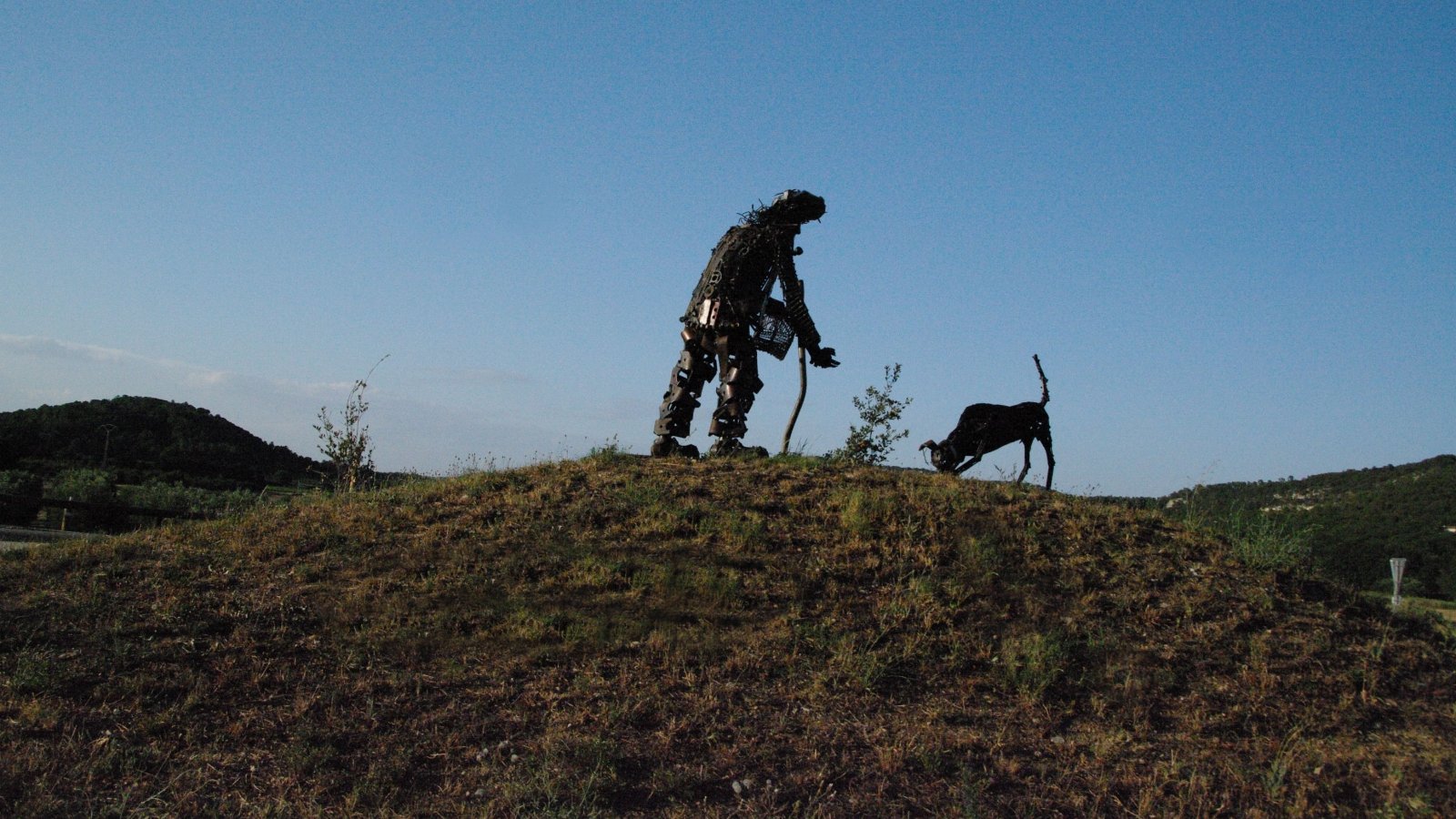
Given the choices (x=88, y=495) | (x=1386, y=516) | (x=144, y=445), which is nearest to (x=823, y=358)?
(x=88, y=495)

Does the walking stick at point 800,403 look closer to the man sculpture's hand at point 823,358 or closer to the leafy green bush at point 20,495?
the man sculpture's hand at point 823,358

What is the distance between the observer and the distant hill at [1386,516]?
2255 centimetres

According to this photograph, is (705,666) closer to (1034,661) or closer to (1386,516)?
(1034,661)

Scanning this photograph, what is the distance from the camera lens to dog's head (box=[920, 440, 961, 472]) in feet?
38.4

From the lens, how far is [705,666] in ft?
22.3

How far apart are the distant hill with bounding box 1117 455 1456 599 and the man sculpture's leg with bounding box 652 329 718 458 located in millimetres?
9590

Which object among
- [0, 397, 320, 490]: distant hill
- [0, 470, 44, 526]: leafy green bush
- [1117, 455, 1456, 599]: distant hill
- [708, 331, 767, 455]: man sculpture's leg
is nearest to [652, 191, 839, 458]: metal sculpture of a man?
[708, 331, 767, 455]: man sculpture's leg

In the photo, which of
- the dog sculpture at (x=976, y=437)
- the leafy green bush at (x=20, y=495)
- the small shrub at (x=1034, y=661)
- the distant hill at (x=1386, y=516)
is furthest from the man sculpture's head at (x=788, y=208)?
the leafy green bush at (x=20, y=495)

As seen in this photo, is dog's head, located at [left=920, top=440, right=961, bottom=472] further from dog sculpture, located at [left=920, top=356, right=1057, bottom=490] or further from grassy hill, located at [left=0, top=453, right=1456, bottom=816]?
grassy hill, located at [left=0, top=453, right=1456, bottom=816]

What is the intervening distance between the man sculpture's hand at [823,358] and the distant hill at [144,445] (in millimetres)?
21621

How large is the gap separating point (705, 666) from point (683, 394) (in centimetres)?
503

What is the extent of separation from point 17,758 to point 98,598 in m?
2.55

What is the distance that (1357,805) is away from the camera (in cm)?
562

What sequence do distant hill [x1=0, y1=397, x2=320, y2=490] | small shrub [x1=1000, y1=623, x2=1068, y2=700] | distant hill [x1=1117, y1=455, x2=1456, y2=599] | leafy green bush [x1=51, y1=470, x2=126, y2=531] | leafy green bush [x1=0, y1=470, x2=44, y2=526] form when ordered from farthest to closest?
distant hill [x1=0, y1=397, x2=320, y2=490] < distant hill [x1=1117, y1=455, x2=1456, y2=599] < leafy green bush [x1=0, y1=470, x2=44, y2=526] < leafy green bush [x1=51, y1=470, x2=126, y2=531] < small shrub [x1=1000, y1=623, x2=1068, y2=700]
